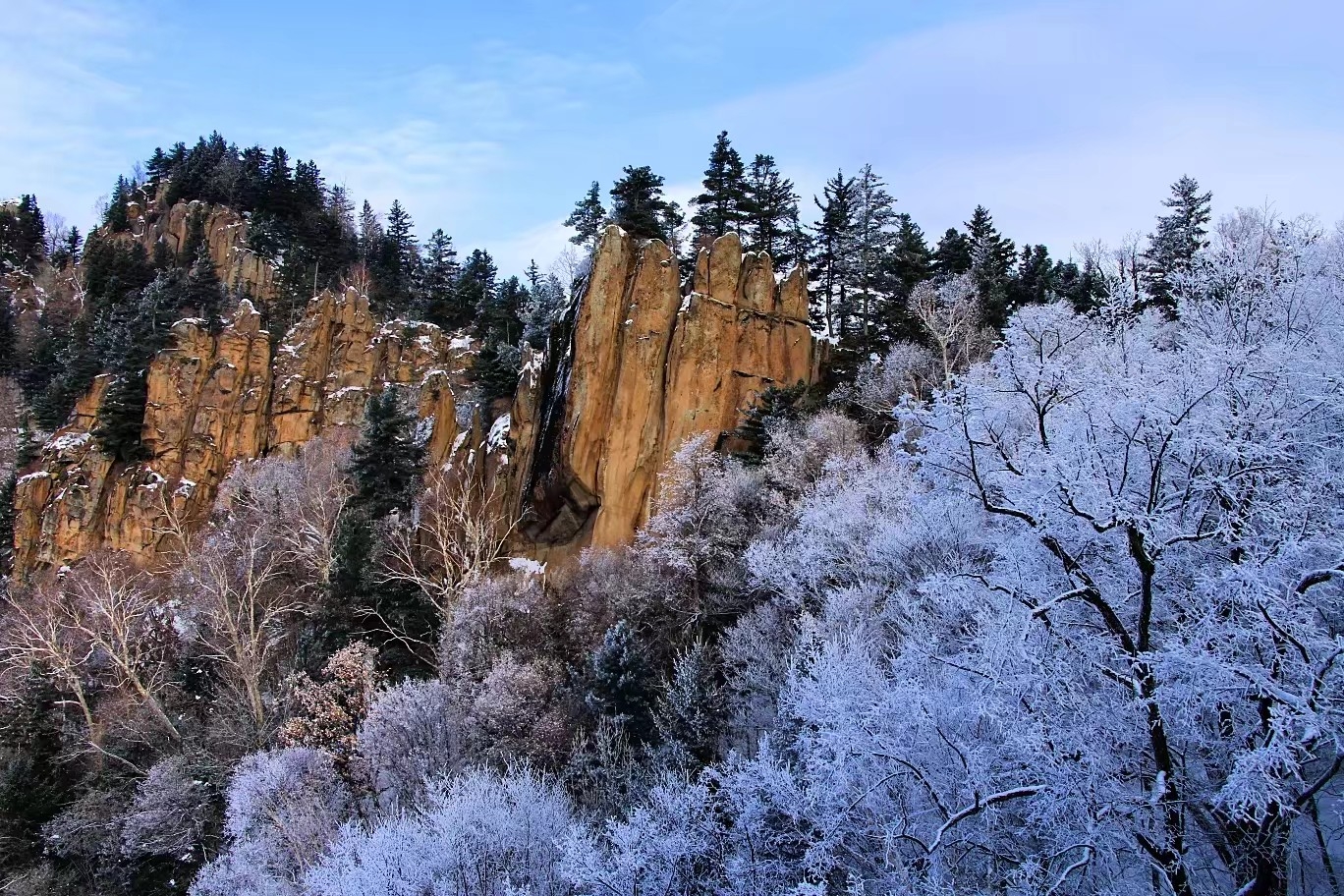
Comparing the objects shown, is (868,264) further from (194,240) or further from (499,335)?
(194,240)

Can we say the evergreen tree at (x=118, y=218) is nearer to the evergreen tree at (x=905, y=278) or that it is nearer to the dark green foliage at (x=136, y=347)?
the dark green foliage at (x=136, y=347)

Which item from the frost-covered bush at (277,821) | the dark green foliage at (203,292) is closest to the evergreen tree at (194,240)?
the dark green foliage at (203,292)

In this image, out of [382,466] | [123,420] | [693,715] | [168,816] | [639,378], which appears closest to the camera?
[693,715]

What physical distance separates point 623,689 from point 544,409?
1544cm

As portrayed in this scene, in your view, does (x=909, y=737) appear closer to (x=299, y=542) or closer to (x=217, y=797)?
(x=217, y=797)

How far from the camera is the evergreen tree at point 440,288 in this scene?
47.7 meters

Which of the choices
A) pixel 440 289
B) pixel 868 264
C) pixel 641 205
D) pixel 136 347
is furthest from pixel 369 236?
pixel 868 264

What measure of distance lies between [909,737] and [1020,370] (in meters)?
5.39

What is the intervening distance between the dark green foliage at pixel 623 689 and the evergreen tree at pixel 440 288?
34080mm

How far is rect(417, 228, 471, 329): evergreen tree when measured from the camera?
156ft

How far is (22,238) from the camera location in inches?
2516

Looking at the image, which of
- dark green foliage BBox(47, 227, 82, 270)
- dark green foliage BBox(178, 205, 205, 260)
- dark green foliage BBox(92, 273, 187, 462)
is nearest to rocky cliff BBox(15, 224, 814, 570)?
dark green foliage BBox(92, 273, 187, 462)

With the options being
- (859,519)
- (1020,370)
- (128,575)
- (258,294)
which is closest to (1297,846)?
(1020,370)

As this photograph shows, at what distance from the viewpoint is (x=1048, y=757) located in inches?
312
